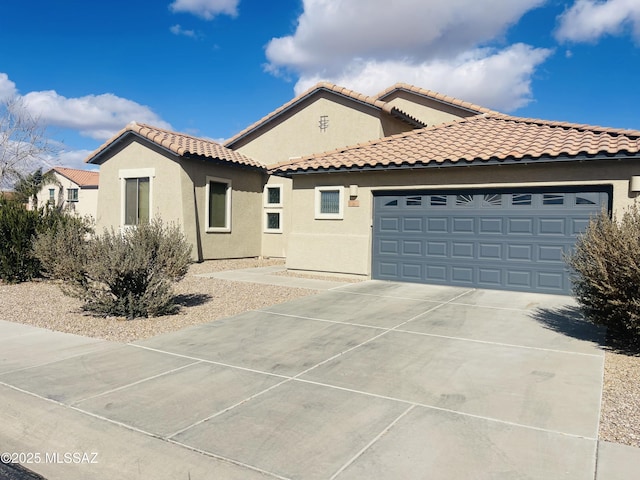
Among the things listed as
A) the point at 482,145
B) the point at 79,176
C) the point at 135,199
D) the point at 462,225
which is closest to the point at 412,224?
the point at 462,225

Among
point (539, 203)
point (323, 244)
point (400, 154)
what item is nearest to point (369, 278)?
point (323, 244)

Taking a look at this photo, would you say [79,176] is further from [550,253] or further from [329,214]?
[550,253]

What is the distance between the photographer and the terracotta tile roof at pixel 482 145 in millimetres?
11266

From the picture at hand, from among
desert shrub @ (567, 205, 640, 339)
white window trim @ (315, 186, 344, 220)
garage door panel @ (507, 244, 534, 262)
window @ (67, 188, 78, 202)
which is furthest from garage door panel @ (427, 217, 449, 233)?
window @ (67, 188, 78, 202)

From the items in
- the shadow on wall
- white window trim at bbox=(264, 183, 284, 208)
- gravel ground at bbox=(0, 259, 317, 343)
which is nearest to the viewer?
gravel ground at bbox=(0, 259, 317, 343)

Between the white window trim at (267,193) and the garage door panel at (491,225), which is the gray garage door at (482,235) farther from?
the white window trim at (267,193)

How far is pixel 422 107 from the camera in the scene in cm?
2095

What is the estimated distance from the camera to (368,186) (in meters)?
13.9

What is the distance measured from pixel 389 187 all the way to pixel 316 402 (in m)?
9.24

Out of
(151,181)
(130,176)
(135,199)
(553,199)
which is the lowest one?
(553,199)

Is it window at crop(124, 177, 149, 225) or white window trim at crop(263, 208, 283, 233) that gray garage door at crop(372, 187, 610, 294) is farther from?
window at crop(124, 177, 149, 225)

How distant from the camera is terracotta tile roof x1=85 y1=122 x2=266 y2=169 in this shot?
16.8 meters

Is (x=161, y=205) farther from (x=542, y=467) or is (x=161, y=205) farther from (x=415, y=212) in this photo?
(x=542, y=467)

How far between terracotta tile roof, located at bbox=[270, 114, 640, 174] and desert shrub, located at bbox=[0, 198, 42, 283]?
6985 millimetres
